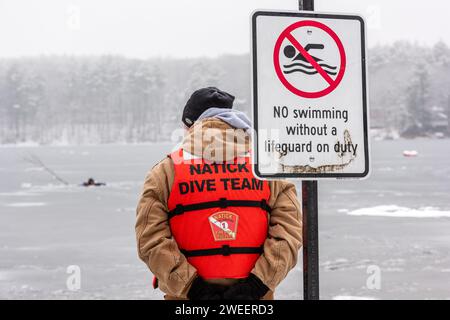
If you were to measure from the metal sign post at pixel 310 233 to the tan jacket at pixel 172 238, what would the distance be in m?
0.04

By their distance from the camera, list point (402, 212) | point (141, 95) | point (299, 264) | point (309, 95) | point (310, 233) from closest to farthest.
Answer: point (309, 95)
point (310, 233)
point (299, 264)
point (402, 212)
point (141, 95)

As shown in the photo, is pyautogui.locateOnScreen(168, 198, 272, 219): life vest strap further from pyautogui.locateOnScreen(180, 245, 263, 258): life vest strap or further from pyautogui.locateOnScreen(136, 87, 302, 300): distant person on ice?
pyautogui.locateOnScreen(180, 245, 263, 258): life vest strap

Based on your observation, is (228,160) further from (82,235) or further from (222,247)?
(82,235)

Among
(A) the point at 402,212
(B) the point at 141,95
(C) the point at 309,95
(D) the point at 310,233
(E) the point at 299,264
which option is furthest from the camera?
(B) the point at 141,95

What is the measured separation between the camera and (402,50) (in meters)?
137

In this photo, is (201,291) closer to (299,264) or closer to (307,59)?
(307,59)

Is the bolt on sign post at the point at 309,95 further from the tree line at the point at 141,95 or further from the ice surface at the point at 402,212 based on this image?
the tree line at the point at 141,95

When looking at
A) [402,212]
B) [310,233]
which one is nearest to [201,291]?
[310,233]

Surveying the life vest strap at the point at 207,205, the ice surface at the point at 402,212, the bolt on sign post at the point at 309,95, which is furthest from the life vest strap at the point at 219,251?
the ice surface at the point at 402,212

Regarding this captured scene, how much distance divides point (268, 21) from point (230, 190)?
62 centimetres

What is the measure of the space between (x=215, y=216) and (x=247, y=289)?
29 centimetres

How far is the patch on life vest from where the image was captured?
2164mm

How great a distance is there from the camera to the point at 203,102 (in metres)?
2.32

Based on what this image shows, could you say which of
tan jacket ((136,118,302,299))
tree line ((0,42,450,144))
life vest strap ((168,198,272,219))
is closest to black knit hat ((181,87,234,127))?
tan jacket ((136,118,302,299))
